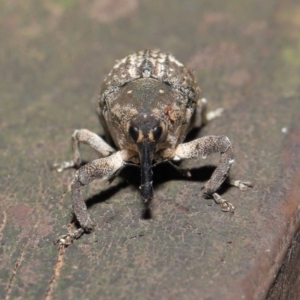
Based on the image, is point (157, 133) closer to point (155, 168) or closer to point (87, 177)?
point (87, 177)

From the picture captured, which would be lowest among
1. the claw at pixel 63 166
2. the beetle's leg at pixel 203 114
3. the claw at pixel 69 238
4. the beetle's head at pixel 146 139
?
the claw at pixel 69 238

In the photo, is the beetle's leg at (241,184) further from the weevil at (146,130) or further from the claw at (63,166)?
the claw at (63,166)

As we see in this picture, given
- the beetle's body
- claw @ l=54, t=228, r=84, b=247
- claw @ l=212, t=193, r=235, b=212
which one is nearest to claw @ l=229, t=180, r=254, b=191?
claw @ l=212, t=193, r=235, b=212

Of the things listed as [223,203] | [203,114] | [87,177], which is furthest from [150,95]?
[203,114]

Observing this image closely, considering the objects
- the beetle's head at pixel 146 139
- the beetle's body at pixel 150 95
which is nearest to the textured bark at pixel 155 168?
the beetle's head at pixel 146 139

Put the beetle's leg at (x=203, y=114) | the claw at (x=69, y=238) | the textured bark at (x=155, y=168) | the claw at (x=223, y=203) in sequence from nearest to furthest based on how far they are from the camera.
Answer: the textured bark at (x=155, y=168) < the claw at (x=69, y=238) < the claw at (x=223, y=203) < the beetle's leg at (x=203, y=114)

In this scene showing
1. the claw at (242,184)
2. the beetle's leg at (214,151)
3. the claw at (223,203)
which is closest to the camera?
the claw at (223,203)

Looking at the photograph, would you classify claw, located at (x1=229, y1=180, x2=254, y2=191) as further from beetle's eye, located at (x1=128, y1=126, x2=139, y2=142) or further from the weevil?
beetle's eye, located at (x1=128, y1=126, x2=139, y2=142)
